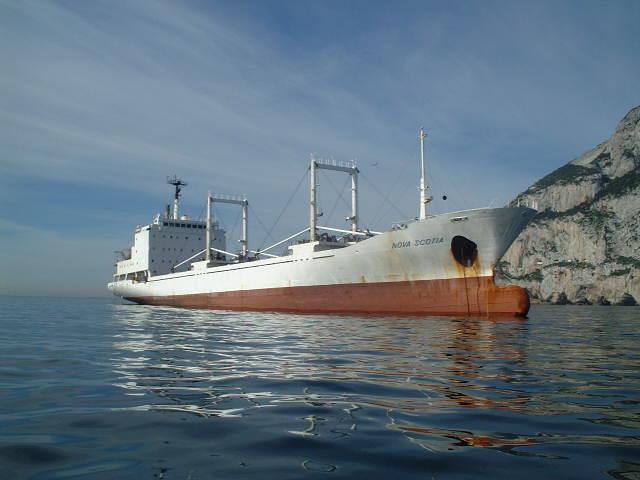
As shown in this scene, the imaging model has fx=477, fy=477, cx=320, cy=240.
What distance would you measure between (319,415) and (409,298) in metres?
19.8

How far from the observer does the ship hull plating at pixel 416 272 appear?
2308 cm

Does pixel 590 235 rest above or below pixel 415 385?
above

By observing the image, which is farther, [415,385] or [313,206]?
[313,206]

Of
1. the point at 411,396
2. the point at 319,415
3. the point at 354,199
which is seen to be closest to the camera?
the point at 319,415

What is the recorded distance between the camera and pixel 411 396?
6078 millimetres

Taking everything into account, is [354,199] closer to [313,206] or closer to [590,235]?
[313,206]

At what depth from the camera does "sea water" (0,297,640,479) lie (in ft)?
12.1

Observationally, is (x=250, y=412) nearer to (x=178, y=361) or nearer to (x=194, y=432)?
(x=194, y=432)

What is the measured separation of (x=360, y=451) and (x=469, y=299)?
2035 cm

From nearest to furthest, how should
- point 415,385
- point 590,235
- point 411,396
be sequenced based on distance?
point 411,396 → point 415,385 → point 590,235

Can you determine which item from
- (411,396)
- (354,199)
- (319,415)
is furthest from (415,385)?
(354,199)

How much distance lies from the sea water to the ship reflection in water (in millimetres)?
25

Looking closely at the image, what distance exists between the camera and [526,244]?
133 metres

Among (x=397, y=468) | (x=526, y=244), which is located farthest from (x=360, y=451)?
(x=526, y=244)
